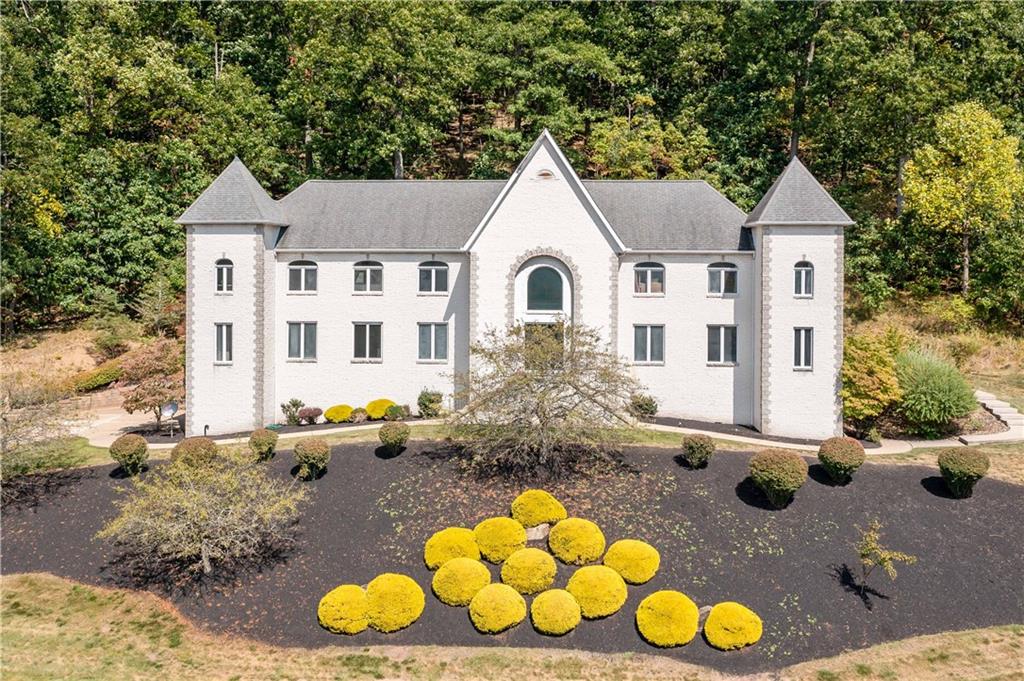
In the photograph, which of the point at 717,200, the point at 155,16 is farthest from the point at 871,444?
the point at 155,16

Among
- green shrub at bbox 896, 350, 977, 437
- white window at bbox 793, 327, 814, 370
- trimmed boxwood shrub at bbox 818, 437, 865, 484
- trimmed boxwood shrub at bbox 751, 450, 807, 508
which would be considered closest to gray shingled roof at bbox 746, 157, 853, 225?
white window at bbox 793, 327, 814, 370

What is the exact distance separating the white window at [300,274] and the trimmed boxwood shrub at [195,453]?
11.1 meters

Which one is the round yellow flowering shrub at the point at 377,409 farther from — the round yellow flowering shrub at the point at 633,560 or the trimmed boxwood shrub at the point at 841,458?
the trimmed boxwood shrub at the point at 841,458

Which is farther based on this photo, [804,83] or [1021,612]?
[804,83]

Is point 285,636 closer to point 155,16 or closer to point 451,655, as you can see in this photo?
point 451,655

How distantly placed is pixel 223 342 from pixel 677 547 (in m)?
23.4

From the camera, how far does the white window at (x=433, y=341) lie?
3616cm

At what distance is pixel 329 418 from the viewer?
35.6 metres

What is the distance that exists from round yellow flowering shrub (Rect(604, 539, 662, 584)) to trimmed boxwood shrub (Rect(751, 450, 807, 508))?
4.98 m

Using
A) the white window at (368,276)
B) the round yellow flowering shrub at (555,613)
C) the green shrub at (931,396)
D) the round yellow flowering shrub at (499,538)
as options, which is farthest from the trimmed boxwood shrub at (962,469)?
the white window at (368,276)

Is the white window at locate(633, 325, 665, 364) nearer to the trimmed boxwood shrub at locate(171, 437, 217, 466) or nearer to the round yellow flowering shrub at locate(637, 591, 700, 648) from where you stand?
the round yellow flowering shrub at locate(637, 591, 700, 648)

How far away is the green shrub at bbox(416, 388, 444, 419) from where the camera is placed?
35.0 meters

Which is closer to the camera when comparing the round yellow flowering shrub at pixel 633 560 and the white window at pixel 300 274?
the round yellow flowering shrub at pixel 633 560

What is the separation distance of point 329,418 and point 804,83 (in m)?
42.1
